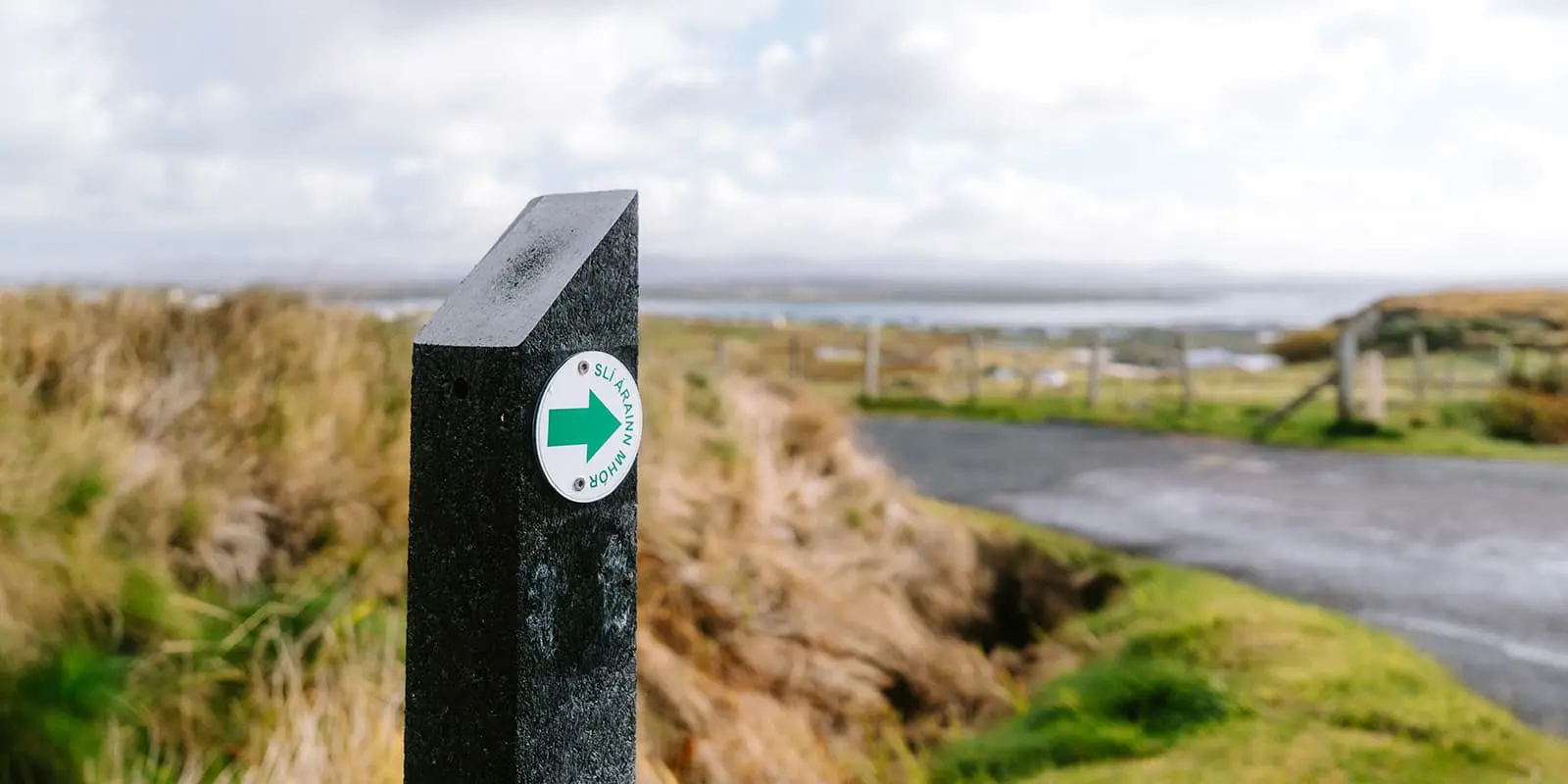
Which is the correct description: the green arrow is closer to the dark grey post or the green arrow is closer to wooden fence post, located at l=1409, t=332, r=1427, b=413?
the dark grey post

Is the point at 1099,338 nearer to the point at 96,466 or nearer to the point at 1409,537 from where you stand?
the point at 1409,537

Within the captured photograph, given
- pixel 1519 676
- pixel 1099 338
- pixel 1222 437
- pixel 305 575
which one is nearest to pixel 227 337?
pixel 305 575

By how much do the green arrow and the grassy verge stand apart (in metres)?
12.6

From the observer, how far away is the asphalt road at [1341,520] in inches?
231

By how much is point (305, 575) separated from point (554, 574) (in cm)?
259

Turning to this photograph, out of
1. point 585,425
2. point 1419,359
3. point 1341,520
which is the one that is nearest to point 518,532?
point 585,425

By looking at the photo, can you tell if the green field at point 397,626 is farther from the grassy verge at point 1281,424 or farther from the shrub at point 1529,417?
the shrub at point 1529,417

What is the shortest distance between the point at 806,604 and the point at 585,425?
315 cm

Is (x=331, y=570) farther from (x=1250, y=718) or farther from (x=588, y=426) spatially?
(x=1250, y=718)

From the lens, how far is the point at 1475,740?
3.91m

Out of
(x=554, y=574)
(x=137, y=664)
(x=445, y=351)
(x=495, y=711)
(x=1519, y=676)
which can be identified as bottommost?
(x=1519, y=676)

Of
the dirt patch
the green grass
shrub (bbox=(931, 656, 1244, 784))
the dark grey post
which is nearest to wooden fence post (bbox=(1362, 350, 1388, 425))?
the dirt patch

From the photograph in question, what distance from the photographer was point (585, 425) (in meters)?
1.85

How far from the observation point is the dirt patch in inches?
156
